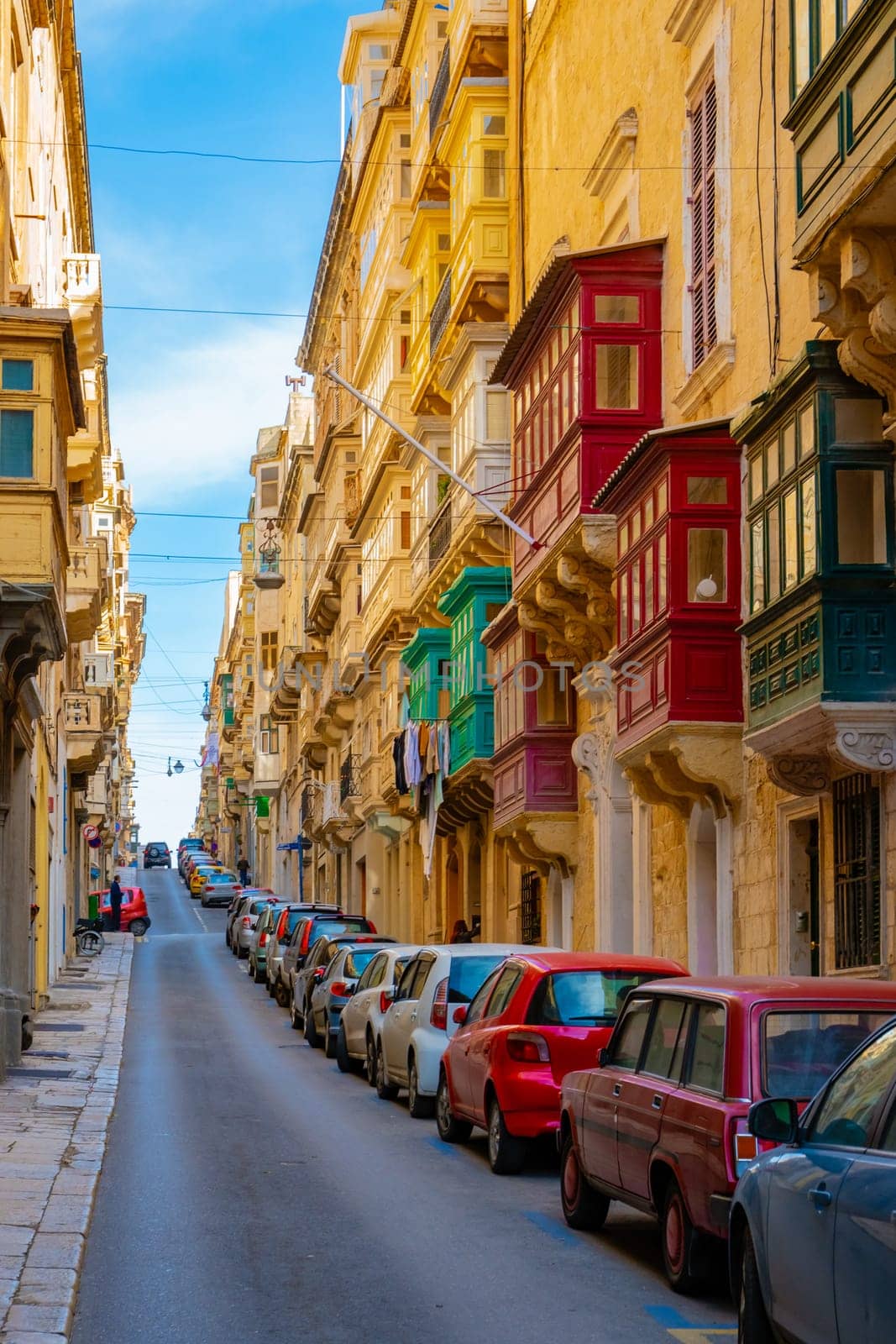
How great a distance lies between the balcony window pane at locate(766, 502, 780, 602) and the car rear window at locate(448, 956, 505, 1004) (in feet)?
13.8

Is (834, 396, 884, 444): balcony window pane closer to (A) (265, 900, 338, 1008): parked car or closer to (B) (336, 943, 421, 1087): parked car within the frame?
(B) (336, 943, 421, 1087): parked car

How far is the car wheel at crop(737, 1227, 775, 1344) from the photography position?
740 cm

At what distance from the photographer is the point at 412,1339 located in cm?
853

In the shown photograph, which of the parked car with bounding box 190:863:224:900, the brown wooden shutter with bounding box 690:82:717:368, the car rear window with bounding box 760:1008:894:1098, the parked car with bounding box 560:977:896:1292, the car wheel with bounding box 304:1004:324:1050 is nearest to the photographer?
the parked car with bounding box 560:977:896:1292

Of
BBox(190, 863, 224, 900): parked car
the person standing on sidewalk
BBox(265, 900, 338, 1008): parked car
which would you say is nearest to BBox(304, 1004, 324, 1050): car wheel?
BBox(265, 900, 338, 1008): parked car

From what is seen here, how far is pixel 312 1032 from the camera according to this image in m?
29.1

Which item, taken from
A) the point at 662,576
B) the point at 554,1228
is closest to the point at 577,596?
the point at 662,576

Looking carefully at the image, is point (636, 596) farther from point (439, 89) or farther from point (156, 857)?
point (156, 857)

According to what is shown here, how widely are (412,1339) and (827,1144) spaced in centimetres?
251

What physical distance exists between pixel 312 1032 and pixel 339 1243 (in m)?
18.1

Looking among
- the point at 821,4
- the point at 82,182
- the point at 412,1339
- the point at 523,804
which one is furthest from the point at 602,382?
the point at 82,182

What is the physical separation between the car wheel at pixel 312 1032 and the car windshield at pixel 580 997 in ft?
46.4

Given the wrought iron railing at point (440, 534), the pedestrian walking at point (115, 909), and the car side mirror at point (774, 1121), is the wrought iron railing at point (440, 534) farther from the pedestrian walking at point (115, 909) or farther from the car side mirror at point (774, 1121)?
the car side mirror at point (774, 1121)

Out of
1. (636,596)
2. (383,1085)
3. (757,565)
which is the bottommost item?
(383,1085)
